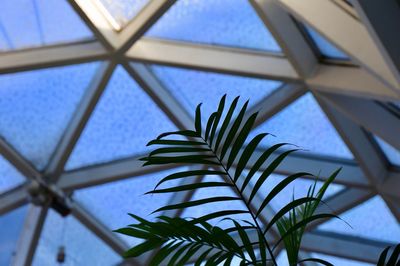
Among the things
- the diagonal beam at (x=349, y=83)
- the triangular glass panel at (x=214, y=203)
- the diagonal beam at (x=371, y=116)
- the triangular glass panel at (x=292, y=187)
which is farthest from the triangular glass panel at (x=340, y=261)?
the diagonal beam at (x=349, y=83)

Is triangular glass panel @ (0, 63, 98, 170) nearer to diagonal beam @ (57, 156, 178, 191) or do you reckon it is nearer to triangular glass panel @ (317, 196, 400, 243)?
diagonal beam @ (57, 156, 178, 191)

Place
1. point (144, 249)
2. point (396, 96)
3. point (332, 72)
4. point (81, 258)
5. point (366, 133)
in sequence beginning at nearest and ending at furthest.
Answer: point (144, 249), point (396, 96), point (332, 72), point (366, 133), point (81, 258)

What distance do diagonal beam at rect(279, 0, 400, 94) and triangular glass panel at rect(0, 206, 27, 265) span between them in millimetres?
7403

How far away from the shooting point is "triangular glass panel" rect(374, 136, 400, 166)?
1162 centimetres

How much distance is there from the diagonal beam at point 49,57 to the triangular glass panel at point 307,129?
8.99 ft

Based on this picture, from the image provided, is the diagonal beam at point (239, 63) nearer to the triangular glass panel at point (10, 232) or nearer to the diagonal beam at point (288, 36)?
the diagonal beam at point (288, 36)

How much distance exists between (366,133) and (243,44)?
2.30 metres

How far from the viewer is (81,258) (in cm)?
1533

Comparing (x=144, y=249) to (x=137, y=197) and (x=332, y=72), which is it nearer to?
(x=332, y=72)

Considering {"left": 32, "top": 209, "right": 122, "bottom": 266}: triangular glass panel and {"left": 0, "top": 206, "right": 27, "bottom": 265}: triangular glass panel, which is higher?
{"left": 0, "top": 206, "right": 27, "bottom": 265}: triangular glass panel

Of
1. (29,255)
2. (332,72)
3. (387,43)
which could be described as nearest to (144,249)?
(387,43)

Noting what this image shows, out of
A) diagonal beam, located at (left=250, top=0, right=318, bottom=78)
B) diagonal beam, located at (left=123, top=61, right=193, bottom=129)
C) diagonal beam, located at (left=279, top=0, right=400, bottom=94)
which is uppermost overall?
diagonal beam, located at (left=123, top=61, right=193, bottom=129)

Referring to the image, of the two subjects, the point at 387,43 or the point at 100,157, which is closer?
the point at 387,43

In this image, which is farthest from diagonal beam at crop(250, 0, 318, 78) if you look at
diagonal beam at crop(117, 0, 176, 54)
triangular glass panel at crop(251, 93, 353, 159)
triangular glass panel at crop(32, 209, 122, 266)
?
triangular glass panel at crop(32, 209, 122, 266)
